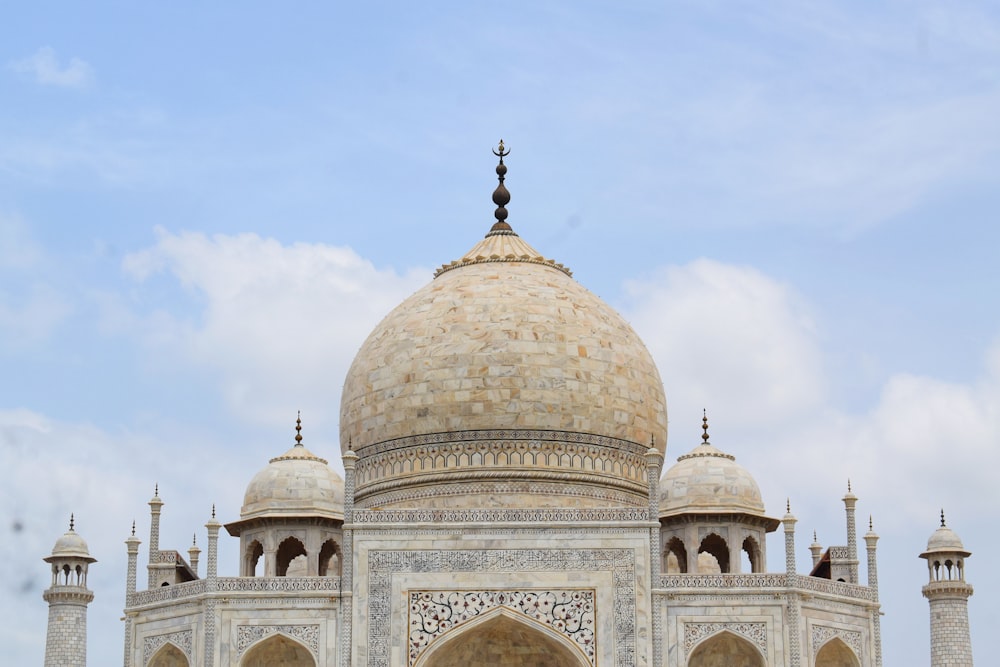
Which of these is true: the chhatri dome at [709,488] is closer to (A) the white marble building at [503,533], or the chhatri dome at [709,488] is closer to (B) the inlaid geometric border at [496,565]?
(A) the white marble building at [503,533]

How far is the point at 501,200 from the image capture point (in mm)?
32594

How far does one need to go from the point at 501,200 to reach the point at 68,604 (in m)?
8.87

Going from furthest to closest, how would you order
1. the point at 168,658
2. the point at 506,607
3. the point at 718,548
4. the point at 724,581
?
the point at 718,548
the point at 168,658
the point at 724,581
the point at 506,607

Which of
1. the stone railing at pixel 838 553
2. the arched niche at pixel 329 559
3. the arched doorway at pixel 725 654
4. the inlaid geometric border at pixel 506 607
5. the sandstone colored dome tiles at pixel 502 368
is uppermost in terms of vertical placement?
the sandstone colored dome tiles at pixel 502 368

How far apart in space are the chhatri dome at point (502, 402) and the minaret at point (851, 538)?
2927 mm

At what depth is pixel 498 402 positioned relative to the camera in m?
29.3

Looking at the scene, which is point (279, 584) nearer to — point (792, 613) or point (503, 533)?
point (503, 533)

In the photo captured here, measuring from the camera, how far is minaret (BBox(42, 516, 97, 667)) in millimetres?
29297

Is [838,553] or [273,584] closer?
[273,584]

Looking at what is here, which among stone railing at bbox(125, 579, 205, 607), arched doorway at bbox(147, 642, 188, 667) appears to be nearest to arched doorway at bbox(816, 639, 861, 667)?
stone railing at bbox(125, 579, 205, 607)

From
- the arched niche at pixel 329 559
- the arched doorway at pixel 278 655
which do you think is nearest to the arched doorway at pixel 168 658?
the arched doorway at pixel 278 655

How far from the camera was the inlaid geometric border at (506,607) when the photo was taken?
88.0 ft

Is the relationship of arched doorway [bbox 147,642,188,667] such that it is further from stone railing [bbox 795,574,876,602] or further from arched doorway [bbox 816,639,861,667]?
arched doorway [bbox 816,639,861,667]

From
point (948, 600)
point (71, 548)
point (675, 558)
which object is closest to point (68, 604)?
point (71, 548)
